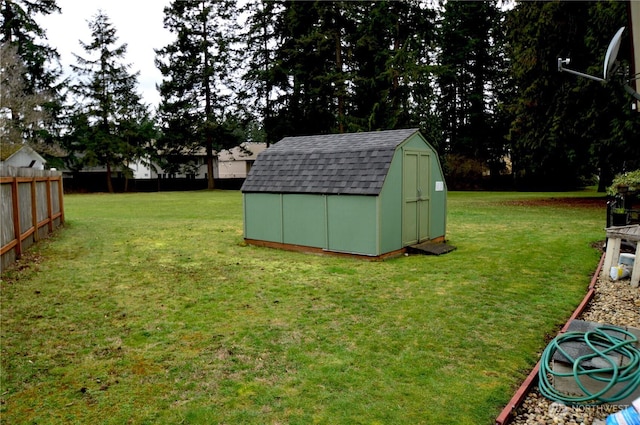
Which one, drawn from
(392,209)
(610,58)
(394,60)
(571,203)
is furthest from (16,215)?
(394,60)

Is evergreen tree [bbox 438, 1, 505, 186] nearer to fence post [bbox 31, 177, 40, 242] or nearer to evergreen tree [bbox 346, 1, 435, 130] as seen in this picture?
evergreen tree [bbox 346, 1, 435, 130]

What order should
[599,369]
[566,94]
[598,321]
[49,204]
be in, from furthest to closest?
[566,94]
[49,204]
[598,321]
[599,369]

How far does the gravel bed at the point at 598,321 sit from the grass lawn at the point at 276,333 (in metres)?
0.19

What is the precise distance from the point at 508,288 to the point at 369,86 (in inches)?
1025

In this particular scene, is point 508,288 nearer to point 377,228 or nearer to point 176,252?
point 377,228

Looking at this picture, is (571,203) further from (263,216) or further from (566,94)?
(263,216)

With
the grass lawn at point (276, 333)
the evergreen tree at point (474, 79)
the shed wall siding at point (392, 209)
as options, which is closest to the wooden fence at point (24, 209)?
the grass lawn at point (276, 333)

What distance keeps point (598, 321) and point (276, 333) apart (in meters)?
3.33

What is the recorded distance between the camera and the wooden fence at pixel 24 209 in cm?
699

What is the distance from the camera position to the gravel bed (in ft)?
9.11

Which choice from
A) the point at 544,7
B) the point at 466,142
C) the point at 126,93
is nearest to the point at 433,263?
the point at 544,7

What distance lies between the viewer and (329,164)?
28.7 ft

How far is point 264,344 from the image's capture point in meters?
4.11

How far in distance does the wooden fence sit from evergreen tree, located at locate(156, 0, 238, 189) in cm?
2489
